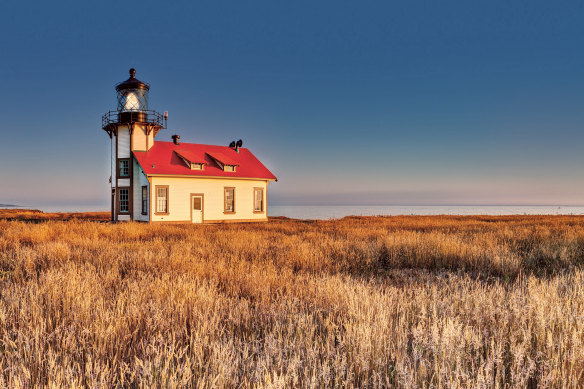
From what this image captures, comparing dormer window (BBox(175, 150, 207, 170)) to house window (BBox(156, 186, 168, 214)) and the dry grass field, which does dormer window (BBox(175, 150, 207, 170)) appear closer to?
house window (BBox(156, 186, 168, 214))

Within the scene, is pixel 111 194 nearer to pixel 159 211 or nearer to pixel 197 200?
pixel 159 211

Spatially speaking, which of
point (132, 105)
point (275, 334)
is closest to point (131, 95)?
point (132, 105)

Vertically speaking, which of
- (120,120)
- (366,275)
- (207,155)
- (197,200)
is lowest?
(366,275)

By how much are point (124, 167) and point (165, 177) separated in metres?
4.46

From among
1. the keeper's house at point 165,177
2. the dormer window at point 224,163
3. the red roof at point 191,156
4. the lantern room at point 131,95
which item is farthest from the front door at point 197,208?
the lantern room at point 131,95

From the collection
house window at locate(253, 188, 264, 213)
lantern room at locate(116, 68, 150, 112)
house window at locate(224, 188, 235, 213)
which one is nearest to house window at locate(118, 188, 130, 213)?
lantern room at locate(116, 68, 150, 112)

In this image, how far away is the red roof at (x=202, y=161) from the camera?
26.3m

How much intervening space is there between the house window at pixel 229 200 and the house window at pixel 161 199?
5010mm

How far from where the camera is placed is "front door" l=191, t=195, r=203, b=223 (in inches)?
1067

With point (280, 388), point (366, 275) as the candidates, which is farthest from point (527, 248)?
point (280, 388)

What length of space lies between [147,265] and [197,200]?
20784 mm

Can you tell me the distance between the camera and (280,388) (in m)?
2.06

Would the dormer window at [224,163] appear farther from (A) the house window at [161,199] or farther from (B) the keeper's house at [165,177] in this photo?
(A) the house window at [161,199]

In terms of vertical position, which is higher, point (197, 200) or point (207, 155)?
point (207, 155)
